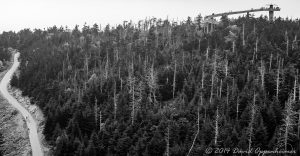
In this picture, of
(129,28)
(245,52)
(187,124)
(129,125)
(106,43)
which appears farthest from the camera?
(129,28)

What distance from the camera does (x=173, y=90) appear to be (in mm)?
74688

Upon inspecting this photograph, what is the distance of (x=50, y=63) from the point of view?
10919cm

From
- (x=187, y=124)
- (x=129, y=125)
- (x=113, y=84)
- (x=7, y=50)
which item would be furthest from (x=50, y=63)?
(x=187, y=124)

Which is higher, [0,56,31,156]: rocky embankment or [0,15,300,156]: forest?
[0,15,300,156]: forest

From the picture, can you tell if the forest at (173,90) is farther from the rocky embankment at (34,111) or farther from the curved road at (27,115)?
the curved road at (27,115)

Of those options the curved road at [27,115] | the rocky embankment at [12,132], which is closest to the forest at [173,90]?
the curved road at [27,115]

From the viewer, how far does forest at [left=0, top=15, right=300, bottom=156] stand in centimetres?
5469

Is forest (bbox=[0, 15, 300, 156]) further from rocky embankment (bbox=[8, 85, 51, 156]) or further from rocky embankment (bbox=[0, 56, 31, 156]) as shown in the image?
rocky embankment (bbox=[0, 56, 31, 156])

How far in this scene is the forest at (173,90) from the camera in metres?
54.7

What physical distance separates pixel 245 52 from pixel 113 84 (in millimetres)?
33978

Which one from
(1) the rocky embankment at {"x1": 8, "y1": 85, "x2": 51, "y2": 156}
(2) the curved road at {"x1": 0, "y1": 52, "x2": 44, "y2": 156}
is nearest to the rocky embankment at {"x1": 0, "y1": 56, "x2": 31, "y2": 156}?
(2) the curved road at {"x1": 0, "y1": 52, "x2": 44, "y2": 156}

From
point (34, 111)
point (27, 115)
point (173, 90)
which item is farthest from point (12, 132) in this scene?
point (173, 90)

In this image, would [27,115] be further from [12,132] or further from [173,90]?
[173,90]

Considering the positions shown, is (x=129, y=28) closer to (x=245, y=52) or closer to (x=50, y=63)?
(x=50, y=63)
